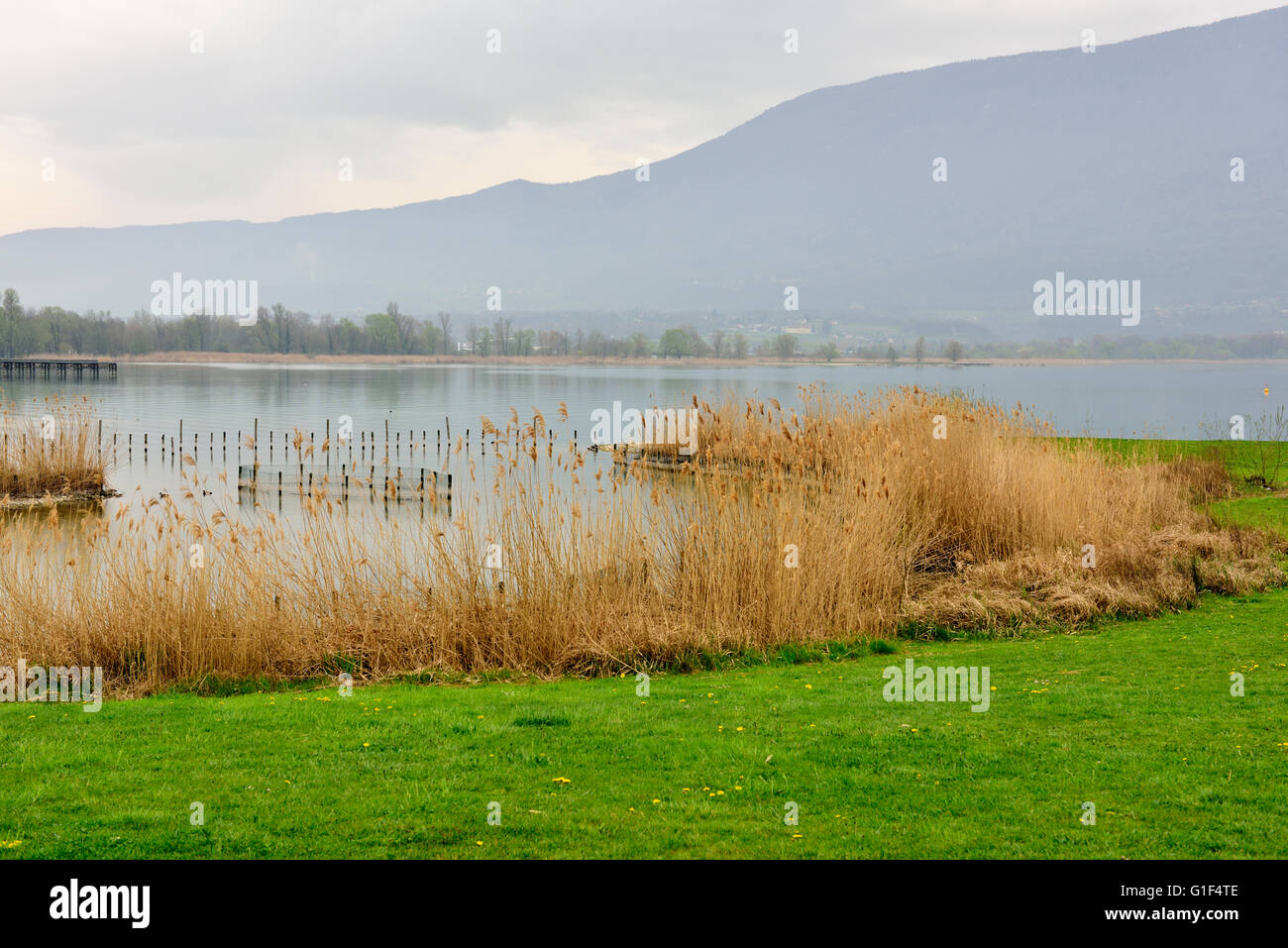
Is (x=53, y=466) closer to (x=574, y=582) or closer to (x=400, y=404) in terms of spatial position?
(x=574, y=582)

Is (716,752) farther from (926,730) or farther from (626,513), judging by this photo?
(626,513)

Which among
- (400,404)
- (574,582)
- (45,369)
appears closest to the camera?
(574,582)

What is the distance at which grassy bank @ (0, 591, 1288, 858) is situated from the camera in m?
5.23

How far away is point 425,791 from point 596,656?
484 centimetres

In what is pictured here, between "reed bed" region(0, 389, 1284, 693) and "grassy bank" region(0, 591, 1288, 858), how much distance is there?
1.52 meters

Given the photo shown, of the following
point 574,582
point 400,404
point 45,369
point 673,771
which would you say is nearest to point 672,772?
point 673,771

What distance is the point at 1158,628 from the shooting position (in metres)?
11.8

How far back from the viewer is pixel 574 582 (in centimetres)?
1124

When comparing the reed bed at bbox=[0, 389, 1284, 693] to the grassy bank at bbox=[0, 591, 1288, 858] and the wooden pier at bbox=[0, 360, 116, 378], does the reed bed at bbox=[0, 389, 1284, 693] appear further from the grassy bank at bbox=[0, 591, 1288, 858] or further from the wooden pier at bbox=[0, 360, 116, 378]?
the wooden pier at bbox=[0, 360, 116, 378]

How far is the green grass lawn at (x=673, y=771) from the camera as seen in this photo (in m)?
5.23

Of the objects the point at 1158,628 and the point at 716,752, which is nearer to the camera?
the point at 716,752

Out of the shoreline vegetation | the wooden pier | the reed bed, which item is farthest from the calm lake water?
the reed bed

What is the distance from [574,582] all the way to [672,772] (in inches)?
194
